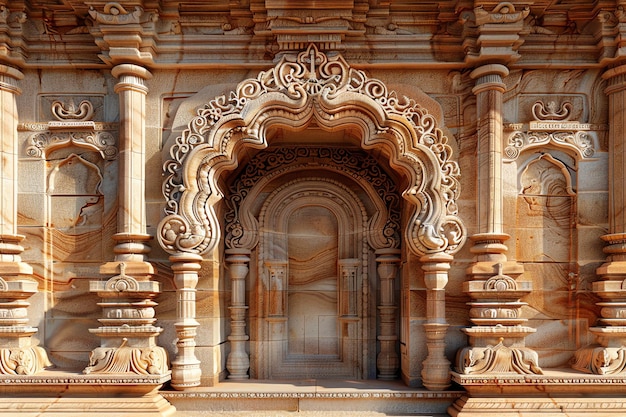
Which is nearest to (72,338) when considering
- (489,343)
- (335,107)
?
(335,107)

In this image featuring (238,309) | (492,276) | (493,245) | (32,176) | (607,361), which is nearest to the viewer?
(607,361)

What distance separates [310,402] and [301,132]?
290 centimetres

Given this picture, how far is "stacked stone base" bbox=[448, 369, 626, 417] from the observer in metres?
5.88

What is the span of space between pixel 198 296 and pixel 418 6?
3.83 meters

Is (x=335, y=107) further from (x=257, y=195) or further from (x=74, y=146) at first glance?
(x=74, y=146)

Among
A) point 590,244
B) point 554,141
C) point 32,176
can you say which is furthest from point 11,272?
point 590,244

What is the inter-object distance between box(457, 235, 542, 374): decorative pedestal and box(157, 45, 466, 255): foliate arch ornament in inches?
18.0

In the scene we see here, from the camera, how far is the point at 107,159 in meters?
6.48

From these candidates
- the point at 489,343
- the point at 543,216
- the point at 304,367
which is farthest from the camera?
the point at 304,367

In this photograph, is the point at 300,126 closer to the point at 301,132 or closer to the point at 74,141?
the point at 301,132

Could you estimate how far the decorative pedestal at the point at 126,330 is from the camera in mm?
6051

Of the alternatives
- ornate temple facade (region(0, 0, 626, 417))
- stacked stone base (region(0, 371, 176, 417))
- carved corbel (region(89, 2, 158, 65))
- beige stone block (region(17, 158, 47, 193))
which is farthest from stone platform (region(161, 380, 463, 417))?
carved corbel (region(89, 2, 158, 65))

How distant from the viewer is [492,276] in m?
6.09

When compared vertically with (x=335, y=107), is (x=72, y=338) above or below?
below
